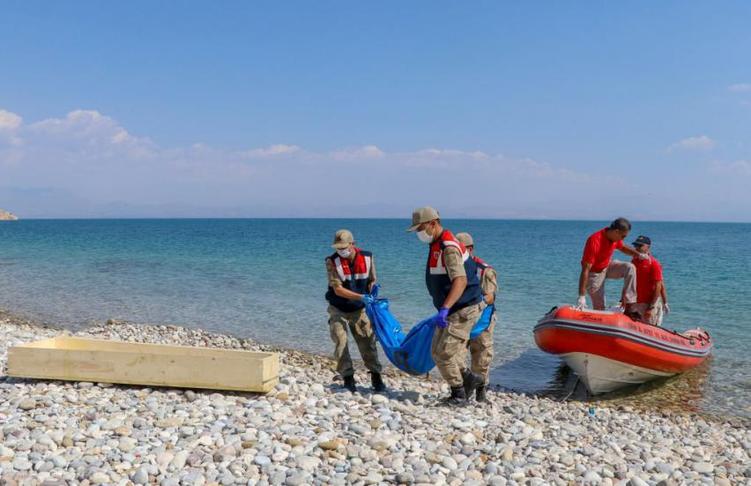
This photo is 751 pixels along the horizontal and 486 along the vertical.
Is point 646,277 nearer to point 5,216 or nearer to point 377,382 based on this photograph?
point 377,382

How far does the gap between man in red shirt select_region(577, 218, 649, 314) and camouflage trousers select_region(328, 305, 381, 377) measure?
133 inches

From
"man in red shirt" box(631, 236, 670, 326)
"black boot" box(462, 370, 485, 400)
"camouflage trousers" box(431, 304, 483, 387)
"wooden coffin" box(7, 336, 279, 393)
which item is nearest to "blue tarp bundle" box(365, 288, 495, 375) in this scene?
"camouflage trousers" box(431, 304, 483, 387)

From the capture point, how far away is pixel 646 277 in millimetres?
10016

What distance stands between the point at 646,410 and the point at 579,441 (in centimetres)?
314

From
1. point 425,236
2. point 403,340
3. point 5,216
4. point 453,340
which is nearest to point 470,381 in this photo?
point 453,340

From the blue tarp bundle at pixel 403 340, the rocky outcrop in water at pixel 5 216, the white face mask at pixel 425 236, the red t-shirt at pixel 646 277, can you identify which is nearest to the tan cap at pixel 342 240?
the blue tarp bundle at pixel 403 340

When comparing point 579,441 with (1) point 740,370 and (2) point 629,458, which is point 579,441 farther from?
(1) point 740,370

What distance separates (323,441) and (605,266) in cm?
602

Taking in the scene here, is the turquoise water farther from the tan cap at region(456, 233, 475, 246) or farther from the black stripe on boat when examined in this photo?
the tan cap at region(456, 233, 475, 246)

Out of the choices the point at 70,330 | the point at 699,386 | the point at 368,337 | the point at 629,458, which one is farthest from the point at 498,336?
the point at 70,330

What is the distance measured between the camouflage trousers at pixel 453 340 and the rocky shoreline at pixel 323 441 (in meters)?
0.47

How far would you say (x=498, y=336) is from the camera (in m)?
13.3

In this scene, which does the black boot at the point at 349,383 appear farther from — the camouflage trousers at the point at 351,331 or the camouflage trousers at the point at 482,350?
the camouflage trousers at the point at 482,350

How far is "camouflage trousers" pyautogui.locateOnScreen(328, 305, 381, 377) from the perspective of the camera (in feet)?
23.5
